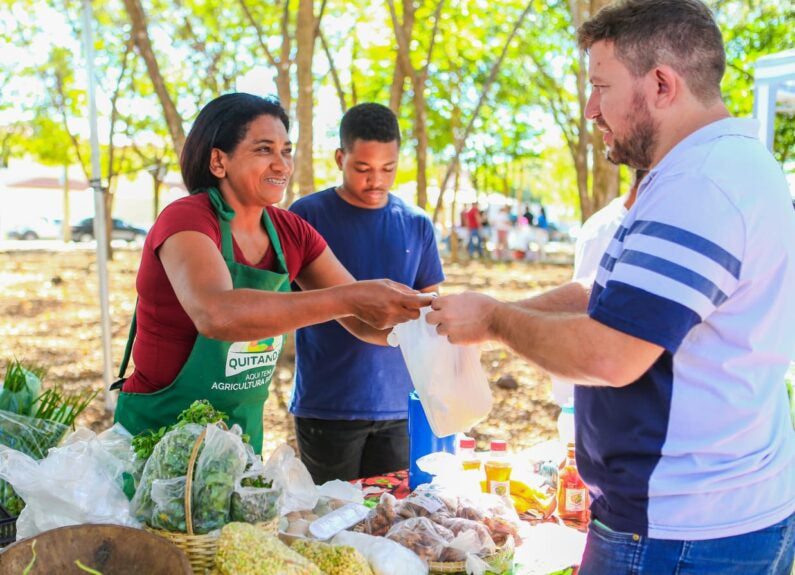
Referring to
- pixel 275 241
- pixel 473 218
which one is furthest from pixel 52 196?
pixel 275 241

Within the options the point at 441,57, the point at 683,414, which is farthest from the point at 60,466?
the point at 441,57

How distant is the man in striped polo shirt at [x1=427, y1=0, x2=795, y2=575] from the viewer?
1.45m

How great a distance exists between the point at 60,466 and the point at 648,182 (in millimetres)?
1611

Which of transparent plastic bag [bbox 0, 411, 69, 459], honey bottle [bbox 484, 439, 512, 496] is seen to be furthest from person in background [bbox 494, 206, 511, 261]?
transparent plastic bag [bbox 0, 411, 69, 459]

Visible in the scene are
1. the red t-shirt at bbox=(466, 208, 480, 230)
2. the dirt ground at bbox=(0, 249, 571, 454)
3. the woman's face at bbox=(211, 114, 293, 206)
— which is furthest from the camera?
the red t-shirt at bbox=(466, 208, 480, 230)

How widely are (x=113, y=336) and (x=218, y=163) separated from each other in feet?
28.7

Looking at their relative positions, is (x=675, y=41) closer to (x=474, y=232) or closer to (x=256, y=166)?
(x=256, y=166)

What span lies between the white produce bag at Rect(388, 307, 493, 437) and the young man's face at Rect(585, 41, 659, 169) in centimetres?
80

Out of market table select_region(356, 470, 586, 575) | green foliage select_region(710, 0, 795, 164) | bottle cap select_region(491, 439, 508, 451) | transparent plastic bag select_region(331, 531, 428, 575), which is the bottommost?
market table select_region(356, 470, 586, 575)

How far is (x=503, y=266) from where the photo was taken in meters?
22.1

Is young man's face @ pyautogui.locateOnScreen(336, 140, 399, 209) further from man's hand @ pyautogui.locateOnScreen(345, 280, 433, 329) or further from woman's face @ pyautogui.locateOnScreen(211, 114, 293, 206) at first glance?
man's hand @ pyautogui.locateOnScreen(345, 280, 433, 329)

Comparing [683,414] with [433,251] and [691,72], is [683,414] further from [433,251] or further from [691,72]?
[433,251]

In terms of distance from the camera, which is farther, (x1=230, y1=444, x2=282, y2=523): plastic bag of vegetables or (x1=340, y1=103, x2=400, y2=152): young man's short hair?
(x1=340, y1=103, x2=400, y2=152): young man's short hair

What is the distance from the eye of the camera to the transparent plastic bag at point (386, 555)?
1.91m
